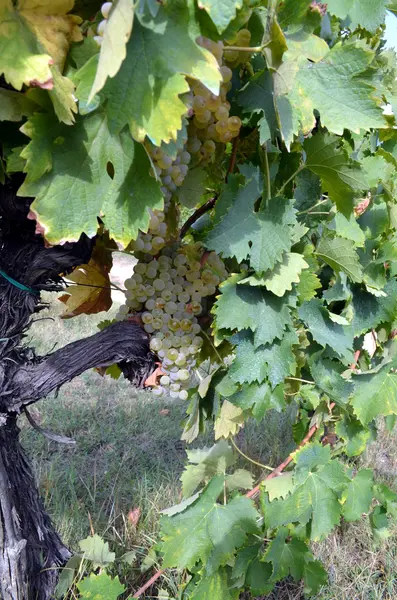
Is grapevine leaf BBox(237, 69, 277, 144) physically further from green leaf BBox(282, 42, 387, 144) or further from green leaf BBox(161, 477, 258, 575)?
green leaf BBox(161, 477, 258, 575)

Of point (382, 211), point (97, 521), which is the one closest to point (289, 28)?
point (382, 211)

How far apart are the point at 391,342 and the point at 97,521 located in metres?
1.04

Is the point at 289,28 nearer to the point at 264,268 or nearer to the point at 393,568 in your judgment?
the point at 264,268

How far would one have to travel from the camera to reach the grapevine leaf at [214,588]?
978 mm

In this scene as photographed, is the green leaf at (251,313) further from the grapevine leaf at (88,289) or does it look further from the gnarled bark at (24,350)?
the grapevine leaf at (88,289)

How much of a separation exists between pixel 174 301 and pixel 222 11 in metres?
0.47

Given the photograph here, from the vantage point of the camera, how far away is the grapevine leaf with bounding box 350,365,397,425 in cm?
110

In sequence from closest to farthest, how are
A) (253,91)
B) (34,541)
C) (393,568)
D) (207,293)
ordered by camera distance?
(253,91) → (207,293) → (34,541) → (393,568)

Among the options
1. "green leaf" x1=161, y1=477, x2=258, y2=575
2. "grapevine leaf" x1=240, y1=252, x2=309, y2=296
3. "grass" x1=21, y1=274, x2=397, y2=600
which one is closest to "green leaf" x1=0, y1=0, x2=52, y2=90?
"grapevine leaf" x1=240, y1=252, x2=309, y2=296

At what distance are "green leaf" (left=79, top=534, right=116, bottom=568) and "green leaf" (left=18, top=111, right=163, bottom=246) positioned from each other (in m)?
0.90

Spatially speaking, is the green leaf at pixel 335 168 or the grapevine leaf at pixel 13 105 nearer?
the grapevine leaf at pixel 13 105

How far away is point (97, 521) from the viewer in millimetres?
1637

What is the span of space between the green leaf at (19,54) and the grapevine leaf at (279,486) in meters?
0.80

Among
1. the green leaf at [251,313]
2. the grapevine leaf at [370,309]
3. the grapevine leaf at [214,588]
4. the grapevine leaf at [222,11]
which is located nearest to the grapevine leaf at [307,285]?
the green leaf at [251,313]
